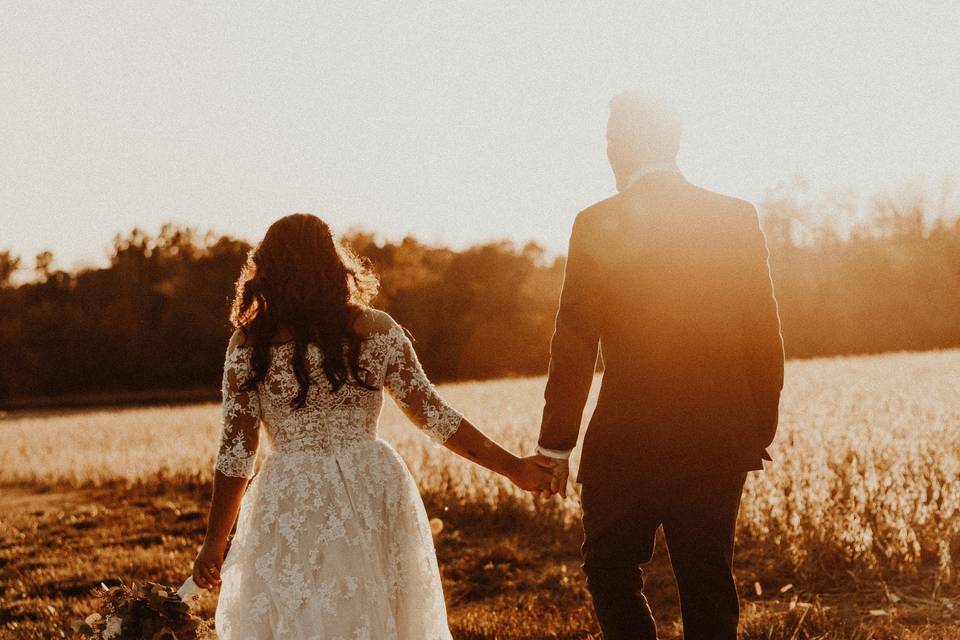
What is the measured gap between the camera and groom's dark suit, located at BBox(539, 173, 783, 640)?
357 centimetres

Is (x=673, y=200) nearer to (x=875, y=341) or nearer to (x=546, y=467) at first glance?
(x=546, y=467)

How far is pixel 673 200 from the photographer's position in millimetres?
3646

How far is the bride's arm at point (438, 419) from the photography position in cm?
390

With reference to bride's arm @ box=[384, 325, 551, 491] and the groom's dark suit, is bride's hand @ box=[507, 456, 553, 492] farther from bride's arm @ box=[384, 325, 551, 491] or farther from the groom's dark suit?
the groom's dark suit

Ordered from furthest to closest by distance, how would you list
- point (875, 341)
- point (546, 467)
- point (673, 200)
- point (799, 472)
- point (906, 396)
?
point (875, 341)
point (906, 396)
point (799, 472)
point (546, 467)
point (673, 200)

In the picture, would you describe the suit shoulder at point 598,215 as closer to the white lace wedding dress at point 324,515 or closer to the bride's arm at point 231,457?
the white lace wedding dress at point 324,515

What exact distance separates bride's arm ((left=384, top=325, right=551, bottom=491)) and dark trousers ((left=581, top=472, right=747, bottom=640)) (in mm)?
537

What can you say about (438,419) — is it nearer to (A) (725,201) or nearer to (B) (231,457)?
(B) (231,457)

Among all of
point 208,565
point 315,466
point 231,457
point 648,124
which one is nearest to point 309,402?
point 315,466

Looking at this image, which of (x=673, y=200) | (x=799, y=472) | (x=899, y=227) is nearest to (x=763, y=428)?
(x=673, y=200)

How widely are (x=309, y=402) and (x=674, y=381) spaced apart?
140 centimetres

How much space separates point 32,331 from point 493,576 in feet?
168

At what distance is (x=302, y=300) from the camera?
145 inches

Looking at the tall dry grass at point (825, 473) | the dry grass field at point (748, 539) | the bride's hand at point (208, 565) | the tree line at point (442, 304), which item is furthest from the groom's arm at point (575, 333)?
the tree line at point (442, 304)
